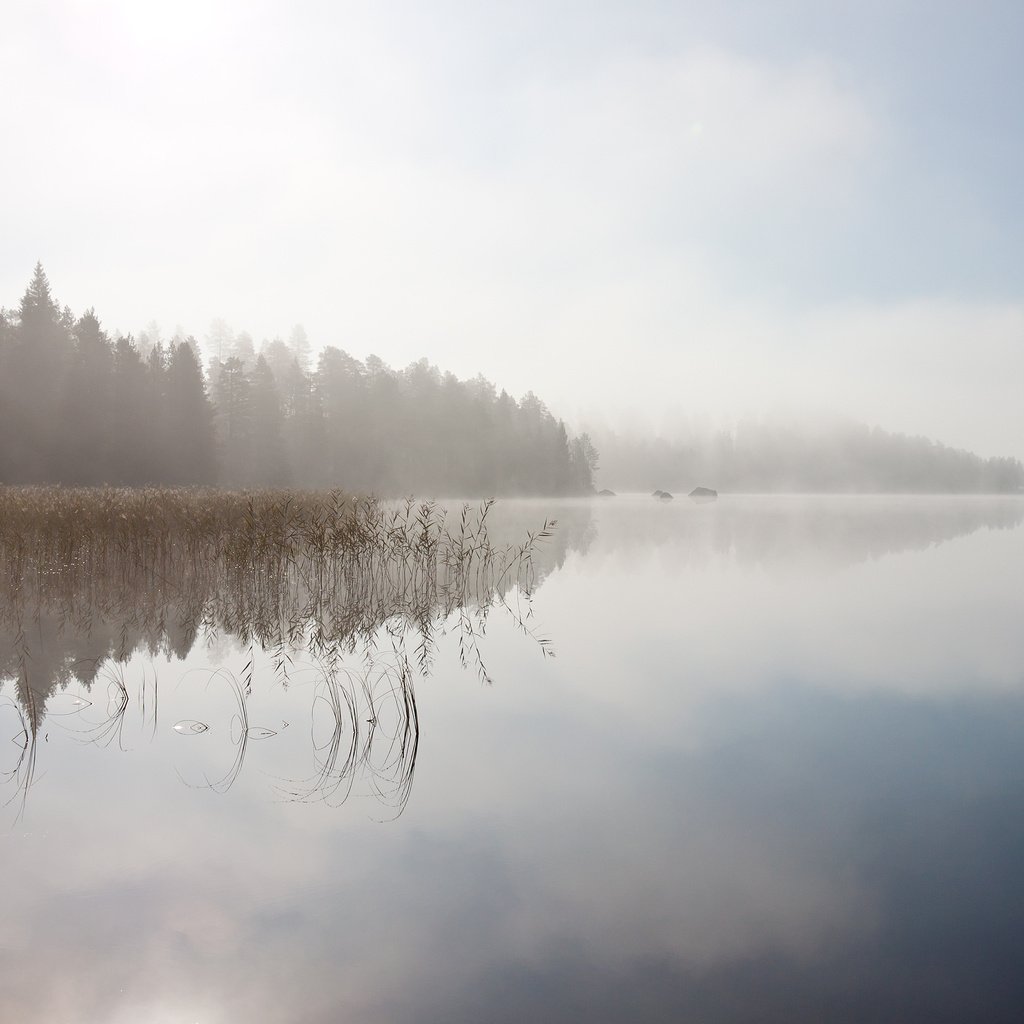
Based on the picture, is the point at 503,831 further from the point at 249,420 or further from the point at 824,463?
the point at 824,463

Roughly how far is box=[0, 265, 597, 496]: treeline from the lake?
34.9 metres

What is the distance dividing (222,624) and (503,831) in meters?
6.99

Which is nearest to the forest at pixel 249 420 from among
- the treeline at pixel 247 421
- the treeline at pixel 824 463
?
the treeline at pixel 247 421

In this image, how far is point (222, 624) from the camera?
10219 mm

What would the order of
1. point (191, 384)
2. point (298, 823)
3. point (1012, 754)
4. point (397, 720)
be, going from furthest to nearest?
point (191, 384), point (397, 720), point (1012, 754), point (298, 823)

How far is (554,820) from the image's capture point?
463 centimetres

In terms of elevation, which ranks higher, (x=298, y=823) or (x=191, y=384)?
(x=191, y=384)

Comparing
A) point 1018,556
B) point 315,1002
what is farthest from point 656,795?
point 1018,556

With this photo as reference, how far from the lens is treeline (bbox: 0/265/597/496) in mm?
38969

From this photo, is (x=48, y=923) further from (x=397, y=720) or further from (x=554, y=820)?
(x=397, y=720)

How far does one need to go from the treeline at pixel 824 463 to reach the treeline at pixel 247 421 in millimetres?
79754

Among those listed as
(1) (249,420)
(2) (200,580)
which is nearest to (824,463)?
(1) (249,420)

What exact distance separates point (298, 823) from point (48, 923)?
4.39ft

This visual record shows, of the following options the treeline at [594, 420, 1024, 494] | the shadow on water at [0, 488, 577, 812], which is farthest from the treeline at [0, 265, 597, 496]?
the treeline at [594, 420, 1024, 494]
